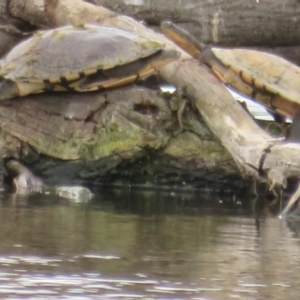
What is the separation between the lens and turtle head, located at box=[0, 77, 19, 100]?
762 centimetres

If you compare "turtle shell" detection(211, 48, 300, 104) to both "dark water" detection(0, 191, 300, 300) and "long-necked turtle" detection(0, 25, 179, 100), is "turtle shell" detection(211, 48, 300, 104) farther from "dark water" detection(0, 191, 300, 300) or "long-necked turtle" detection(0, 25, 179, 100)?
"dark water" detection(0, 191, 300, 300)

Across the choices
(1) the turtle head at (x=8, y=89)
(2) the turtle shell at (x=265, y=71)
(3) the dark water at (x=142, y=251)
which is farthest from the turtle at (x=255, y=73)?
(1) the turtle head at (x=8, y=89)

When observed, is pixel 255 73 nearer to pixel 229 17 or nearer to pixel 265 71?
pixel 265 71

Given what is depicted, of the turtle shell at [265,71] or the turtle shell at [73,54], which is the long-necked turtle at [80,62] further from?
the turtle shell at [265,71]

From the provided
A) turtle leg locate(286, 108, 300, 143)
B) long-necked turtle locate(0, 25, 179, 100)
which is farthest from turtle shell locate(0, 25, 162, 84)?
turtle leg locate(286, 108, 300, 143)

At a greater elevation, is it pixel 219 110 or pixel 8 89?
pixel 8 89

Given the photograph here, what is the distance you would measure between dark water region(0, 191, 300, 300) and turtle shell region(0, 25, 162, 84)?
1.02 metres

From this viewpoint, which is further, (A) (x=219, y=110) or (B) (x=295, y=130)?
(B) (x=295, y=130)

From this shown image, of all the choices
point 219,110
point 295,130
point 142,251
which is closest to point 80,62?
point 219,110

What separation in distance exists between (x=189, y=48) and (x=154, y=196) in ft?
4.57

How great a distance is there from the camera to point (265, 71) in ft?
25.5

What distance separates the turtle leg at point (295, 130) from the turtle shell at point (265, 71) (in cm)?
17

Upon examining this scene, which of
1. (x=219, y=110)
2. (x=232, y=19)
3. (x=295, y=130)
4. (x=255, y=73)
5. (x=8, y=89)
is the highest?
(x=232, y=19)

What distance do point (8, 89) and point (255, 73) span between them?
78.2 inches
